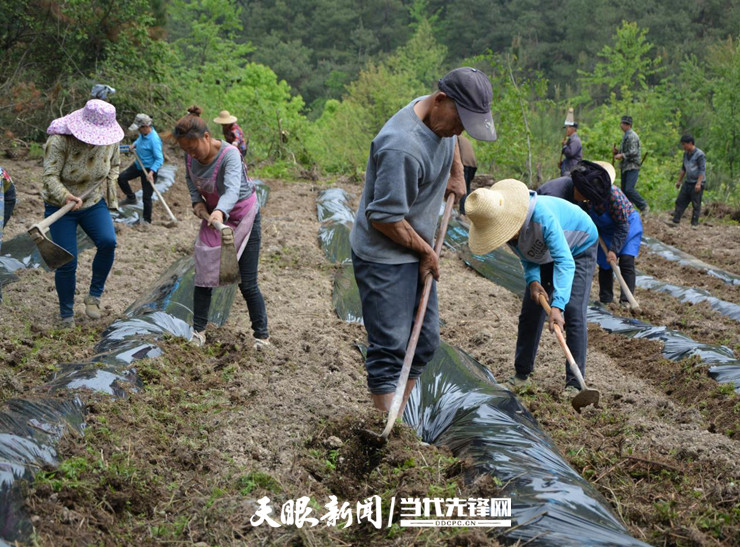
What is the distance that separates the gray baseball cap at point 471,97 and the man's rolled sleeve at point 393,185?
9.9 inches

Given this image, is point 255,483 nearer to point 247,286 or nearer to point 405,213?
point 405,213

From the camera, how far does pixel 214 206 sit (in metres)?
4.14

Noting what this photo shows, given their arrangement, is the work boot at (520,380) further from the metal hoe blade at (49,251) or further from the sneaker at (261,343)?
the metal hoe blade at (49,251)

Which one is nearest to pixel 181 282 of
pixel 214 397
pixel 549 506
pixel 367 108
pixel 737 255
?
pixel 214 397

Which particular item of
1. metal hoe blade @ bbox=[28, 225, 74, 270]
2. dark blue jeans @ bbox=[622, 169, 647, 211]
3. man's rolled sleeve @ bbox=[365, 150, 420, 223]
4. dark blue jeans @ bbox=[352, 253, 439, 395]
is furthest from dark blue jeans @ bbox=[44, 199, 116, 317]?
dark blue jeans @ bbox=[622, 169, 647, 211]

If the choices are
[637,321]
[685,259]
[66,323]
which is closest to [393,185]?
[66,323]

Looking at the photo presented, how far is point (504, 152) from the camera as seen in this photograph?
574 inches

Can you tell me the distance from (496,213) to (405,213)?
3.39 ft

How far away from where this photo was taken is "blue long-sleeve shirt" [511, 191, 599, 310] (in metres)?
3.62

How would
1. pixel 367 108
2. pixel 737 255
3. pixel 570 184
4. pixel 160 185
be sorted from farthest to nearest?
pixel 367 108, pixel 160 185, pixel 737 255, pixel 570 184

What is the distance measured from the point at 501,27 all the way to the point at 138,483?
39.9 meters

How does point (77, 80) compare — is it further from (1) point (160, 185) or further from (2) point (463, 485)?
(2) point (463, 485)

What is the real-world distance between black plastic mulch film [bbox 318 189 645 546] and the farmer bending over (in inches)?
13.8

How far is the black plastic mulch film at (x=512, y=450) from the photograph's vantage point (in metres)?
2.11
